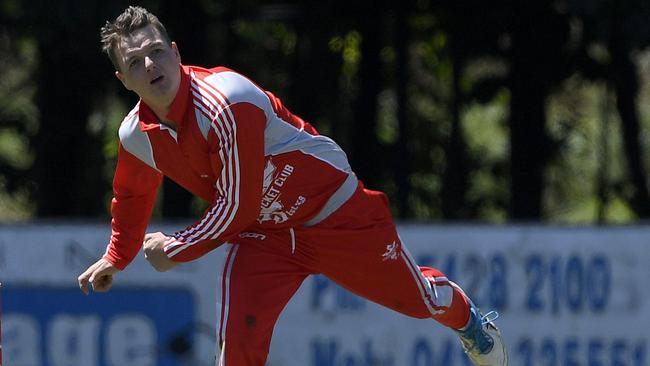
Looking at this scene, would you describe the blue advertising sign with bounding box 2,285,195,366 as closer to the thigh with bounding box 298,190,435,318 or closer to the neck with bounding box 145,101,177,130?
the thigh with bounding box 298,190,435,318

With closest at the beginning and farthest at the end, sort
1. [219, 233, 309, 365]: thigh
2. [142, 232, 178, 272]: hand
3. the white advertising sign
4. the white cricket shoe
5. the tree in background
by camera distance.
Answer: [142, 232, 178, 272]: hand < [219, 233, 309, 365]: thigh < the white cricket shoe < the white advertising sign < the tree in background

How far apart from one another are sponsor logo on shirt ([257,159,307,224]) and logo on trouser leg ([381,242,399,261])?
41cm

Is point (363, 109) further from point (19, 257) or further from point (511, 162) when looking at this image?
point (19, 257)

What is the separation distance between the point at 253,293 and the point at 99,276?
561mm

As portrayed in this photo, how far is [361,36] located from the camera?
10.2m

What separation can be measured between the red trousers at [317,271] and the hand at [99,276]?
0.42 m

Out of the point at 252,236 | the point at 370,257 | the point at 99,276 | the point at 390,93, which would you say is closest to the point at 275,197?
the point at 252,236

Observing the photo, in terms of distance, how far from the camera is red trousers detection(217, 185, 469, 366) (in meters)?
4.77

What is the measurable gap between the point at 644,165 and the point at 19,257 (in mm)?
4897

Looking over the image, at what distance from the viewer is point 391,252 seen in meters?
5.10

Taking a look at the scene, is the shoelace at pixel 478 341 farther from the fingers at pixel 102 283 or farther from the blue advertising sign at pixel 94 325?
the blue advertising sign at pixel 94 325

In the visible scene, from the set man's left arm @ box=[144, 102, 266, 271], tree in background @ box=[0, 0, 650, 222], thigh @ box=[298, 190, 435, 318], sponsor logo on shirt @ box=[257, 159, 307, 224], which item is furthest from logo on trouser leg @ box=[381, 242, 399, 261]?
tree in background @ box=[0, 0, 650, 222]

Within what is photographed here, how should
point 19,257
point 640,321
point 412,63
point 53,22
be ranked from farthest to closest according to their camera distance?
point 412,63
point 53,22
point 19,257
point 640,321

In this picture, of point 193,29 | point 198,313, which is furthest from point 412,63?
point 198,313
